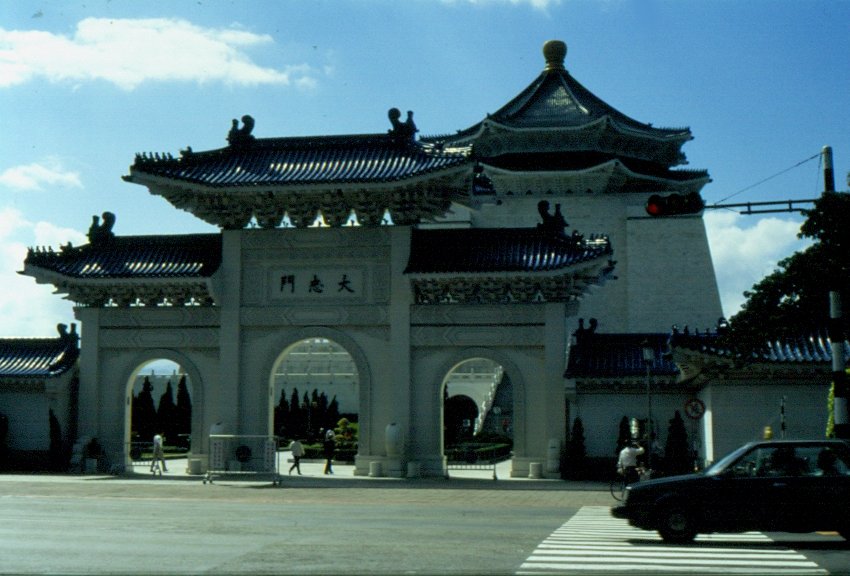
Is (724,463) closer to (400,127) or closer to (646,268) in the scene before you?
(400,127)

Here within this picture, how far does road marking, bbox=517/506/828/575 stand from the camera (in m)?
13.3

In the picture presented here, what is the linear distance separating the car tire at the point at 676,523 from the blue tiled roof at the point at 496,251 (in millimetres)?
17299

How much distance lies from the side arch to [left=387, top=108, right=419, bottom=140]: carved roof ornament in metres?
6.34

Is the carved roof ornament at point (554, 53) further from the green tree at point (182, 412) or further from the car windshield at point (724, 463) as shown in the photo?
the car windshield at point (724, 463)

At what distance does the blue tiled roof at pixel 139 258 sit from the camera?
3550cm

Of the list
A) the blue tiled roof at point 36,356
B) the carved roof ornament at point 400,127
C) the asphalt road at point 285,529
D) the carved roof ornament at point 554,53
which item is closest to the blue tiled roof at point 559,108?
the carved roof ornament at point 554,53

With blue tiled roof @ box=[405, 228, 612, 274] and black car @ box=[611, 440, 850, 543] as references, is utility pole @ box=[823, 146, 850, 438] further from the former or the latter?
blue tiled roof @ box=[405, 228, 612, 274]

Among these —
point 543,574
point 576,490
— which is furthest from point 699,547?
point 576,490

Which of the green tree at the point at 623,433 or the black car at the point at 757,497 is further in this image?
the green tree at the point at 623,433

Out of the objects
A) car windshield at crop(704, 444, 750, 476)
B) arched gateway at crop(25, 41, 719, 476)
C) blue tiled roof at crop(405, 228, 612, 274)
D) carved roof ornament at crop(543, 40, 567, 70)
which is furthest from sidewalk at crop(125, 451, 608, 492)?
carved roof ornament at crop(543, 40, 567, 70)

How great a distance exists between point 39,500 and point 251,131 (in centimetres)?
1686

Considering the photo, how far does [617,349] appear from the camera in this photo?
34.9 meters

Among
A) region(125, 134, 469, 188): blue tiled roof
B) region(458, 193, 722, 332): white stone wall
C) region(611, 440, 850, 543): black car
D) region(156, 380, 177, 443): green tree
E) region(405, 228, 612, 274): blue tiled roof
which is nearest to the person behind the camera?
region(611, 440, 850, 543): black car

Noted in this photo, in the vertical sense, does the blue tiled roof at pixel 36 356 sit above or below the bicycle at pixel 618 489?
above
